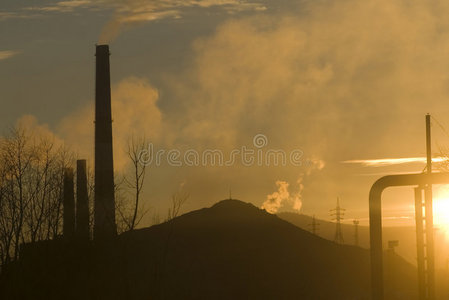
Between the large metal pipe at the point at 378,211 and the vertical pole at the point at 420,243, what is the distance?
388 mm

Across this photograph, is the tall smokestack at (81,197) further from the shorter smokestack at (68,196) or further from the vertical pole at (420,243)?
the vertical pole at (420,243)

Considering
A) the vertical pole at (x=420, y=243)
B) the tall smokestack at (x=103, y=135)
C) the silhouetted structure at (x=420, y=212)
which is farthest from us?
the tall smokestack at (x=103, y=135)

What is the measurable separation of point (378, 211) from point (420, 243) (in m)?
1.45

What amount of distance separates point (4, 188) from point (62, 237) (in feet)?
21.9

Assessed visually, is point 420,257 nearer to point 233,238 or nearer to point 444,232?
point 444,232

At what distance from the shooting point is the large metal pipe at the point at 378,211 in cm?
1916

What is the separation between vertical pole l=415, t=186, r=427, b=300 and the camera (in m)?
19.9

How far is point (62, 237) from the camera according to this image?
33.7m

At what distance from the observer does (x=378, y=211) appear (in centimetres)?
1961

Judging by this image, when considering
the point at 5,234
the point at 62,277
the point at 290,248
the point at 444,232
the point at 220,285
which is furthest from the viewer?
the point at 290,248

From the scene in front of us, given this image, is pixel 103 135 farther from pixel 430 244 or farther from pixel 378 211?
pixel 430 244

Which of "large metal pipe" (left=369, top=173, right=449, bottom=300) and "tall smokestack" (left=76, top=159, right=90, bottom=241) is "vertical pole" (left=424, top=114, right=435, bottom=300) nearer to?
"large metal pipe" (left=369, top=173, right=449, bottom=300)

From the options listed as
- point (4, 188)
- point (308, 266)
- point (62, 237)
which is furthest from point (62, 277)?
point (308, 266)

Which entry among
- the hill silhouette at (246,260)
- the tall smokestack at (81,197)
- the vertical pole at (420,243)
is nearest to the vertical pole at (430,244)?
the vertical pole at (420,243)
